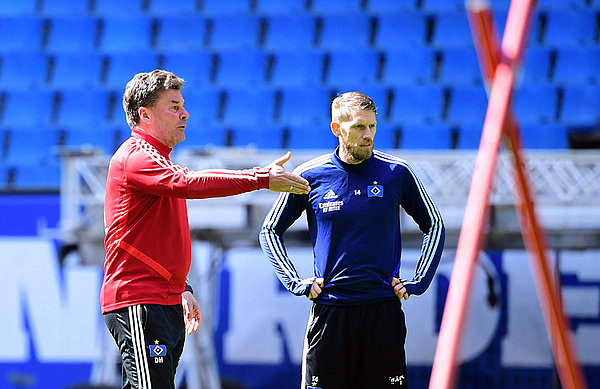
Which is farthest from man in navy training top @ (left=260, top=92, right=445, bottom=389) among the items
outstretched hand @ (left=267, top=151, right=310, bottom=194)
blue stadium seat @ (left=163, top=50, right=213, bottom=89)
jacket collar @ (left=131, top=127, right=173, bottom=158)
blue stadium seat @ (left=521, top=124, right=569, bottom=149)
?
blue stadium seat @ (left=163, top=50, right=213, bottom=89)

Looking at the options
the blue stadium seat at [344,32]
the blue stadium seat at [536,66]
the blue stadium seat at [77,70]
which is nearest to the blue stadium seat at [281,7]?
the blue stadium seat at [344,32]

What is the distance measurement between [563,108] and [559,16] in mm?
1112

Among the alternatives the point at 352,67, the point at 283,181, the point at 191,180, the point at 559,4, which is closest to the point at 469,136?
the point at 352,67

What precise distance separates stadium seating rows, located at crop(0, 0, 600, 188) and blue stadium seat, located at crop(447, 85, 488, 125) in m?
0.01

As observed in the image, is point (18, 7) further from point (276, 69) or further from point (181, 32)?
point (276, 69)

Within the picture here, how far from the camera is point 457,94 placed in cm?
967

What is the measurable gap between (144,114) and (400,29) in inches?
267

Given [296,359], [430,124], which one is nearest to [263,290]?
[296,359]

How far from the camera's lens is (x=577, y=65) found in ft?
31.7

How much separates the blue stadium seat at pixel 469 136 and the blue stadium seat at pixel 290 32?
1962 mm

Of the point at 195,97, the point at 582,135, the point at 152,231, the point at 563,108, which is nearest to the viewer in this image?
the point at 152,231

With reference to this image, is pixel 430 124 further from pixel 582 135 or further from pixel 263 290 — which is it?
pixel 263 290

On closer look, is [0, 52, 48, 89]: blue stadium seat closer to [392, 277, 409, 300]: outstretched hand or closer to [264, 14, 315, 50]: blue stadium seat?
[264, 14, 315, 50]: blue stadium seat

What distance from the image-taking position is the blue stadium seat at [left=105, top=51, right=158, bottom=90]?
1030 centimetres
